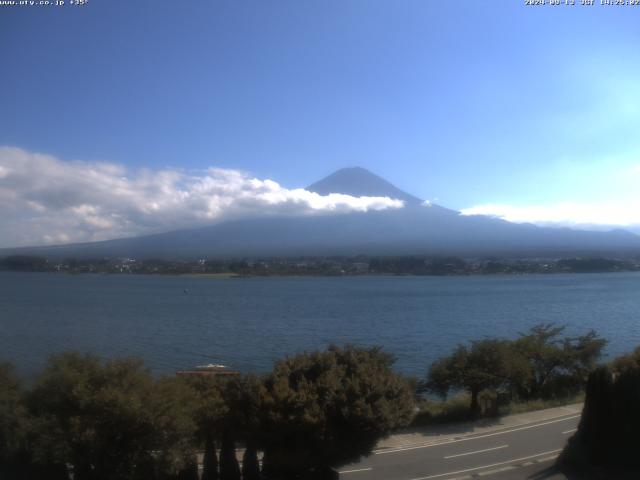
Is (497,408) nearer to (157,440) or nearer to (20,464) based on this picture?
(157,440)

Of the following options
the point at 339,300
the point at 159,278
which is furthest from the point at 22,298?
the point at 159,278

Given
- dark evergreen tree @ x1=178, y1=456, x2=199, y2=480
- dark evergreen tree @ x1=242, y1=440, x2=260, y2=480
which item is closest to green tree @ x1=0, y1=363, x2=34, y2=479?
dark evergreen tree @ x1=178, y1=456, x2=199, y2=480

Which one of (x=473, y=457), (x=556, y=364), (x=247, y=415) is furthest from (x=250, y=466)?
(x=556, y=364)

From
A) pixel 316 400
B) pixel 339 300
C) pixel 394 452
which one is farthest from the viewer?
pixel 339 300

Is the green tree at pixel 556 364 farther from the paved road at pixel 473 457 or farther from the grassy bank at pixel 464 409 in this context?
the paved road at pixel 473 457

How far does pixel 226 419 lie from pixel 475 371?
599 cm

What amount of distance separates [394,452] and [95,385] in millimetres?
4214

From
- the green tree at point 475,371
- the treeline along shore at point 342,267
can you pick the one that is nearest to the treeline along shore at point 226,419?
the green tree at point 475,371

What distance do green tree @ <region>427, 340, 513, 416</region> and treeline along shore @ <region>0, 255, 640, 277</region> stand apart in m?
57.9

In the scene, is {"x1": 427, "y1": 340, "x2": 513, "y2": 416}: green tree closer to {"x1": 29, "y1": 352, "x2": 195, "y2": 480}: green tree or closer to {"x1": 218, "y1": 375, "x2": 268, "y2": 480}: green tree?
{"x1": 218, "y1": 375, "x2": 268, "y2": 480}: green tree

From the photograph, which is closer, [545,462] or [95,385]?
[95,385]

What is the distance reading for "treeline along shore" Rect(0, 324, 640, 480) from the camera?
200 inches

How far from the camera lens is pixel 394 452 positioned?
7656 mm

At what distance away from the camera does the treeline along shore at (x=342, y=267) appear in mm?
68812
